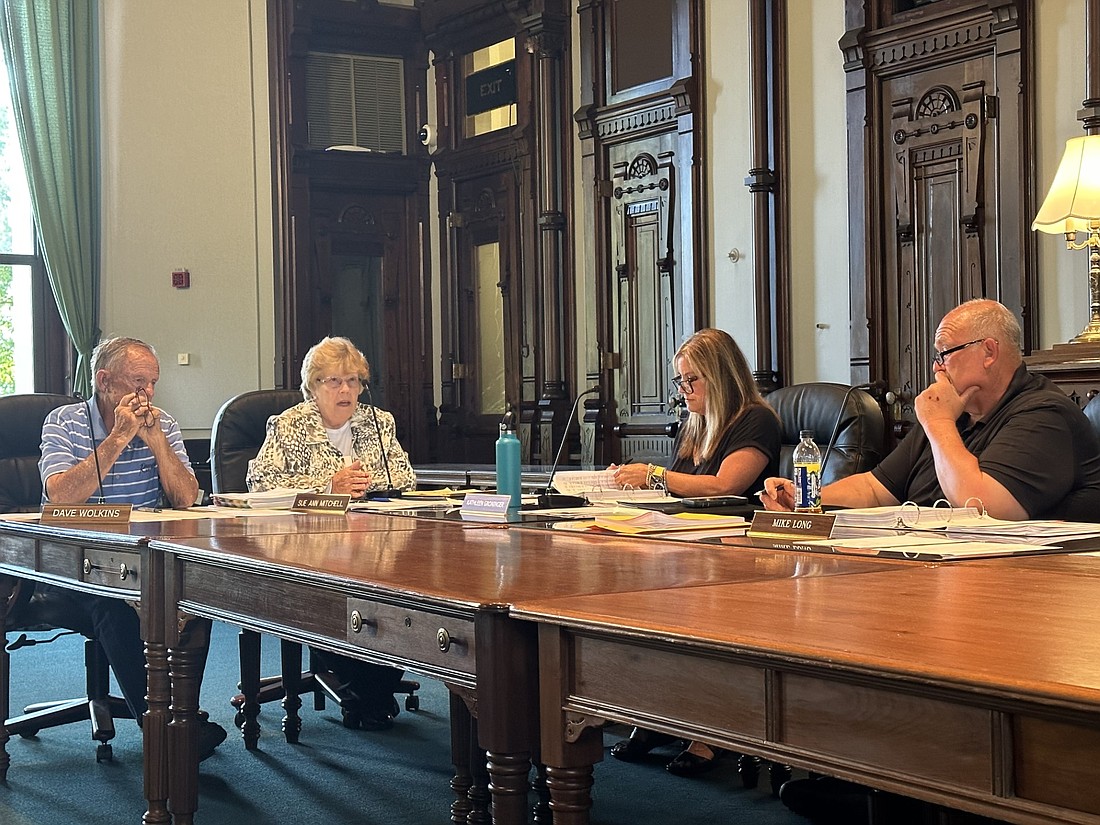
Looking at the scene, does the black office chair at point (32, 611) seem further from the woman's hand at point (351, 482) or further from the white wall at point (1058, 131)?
the white wall at point (1058, 131)

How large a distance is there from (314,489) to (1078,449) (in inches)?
84.3

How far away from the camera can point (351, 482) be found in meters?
3.63

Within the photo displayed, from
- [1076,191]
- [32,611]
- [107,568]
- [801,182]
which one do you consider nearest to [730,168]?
[801,182]

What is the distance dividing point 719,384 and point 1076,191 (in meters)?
1.27

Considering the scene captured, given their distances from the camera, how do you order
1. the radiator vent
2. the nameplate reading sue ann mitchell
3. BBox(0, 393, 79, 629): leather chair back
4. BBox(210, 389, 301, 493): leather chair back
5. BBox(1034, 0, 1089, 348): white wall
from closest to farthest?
the nameplate reading sue ann mitchell < BBox(0, 393, 79, 629): leather chair back < BBox(210, 389, 301, 493): leather chair back < BBox(1034, 0, 1089, 348): white wall < the radiator vent

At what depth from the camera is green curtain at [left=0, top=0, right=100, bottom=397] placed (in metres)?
6.55

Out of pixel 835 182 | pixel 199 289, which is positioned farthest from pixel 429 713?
pixel 199 289

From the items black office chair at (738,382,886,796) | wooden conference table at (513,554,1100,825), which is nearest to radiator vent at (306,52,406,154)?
black office chair at (738,382,886,796)

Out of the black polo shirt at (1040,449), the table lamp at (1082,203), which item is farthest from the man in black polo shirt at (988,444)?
the table lamp at (1082,203)

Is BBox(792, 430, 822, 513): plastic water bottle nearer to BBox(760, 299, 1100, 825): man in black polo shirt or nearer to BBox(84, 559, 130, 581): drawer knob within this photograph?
BBox(760, 299, 1100, 825): man in black polo shirt

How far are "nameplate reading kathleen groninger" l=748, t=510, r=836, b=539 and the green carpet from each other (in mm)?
765

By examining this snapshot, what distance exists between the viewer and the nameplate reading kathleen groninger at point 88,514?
9.85 ft

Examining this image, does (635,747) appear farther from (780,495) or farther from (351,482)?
(351,482)

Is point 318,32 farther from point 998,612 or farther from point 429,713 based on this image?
point 998,612
